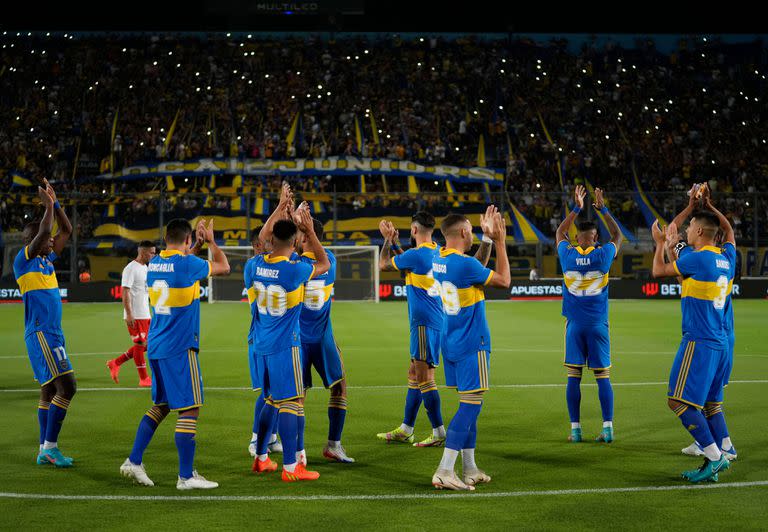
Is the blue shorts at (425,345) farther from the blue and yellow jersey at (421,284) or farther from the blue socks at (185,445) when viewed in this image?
the blue socks at (185,445)

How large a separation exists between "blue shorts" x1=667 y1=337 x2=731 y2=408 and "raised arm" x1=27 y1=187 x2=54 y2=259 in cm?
565

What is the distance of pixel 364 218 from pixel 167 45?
19.9 m

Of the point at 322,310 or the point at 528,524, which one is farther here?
the point at 322,310

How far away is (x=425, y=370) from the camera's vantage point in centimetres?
876

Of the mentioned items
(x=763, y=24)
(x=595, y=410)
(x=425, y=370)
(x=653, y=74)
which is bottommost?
(x=595, y=410)

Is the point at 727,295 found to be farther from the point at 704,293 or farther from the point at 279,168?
the point at 279,168

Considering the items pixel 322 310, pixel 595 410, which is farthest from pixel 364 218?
pixel 322 310

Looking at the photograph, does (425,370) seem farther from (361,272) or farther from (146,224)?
(146,224)

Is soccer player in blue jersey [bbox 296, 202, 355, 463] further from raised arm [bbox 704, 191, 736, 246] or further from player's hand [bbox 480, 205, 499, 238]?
raised arm [bbox 704, 191, 736, 246]

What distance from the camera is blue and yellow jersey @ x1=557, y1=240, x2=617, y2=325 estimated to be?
30.0 feet

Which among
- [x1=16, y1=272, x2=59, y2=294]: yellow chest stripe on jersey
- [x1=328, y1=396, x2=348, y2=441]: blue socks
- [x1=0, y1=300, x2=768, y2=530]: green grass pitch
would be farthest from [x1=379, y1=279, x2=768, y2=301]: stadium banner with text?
[x1=16, y1=272, x2=59, y2=294]: yellow chest stripe on jersey

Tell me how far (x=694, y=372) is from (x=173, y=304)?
4470mm

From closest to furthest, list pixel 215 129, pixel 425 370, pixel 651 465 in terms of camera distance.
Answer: pixel 651 465 < pixel 425 370 < pixel 215 129

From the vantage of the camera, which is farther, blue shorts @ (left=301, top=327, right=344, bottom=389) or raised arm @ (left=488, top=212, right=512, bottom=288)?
blue shorts @ (left=301, top=327, right=344, bottom=389)
